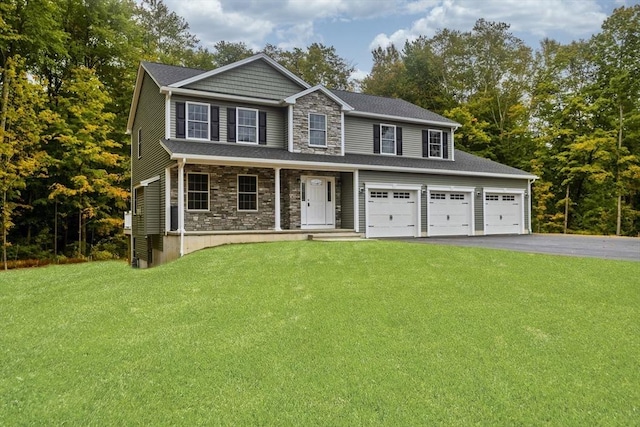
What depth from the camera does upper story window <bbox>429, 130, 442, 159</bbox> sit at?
20719 mm

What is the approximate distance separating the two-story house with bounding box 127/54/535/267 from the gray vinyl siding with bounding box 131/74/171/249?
2.0 inches

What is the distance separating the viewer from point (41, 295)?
8.28 m

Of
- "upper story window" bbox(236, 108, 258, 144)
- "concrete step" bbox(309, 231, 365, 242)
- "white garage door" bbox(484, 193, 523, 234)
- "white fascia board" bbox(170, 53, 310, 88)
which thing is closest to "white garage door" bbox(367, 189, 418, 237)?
"concrete step" bbox(309, 231, 365, 242)

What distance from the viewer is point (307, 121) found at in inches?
665

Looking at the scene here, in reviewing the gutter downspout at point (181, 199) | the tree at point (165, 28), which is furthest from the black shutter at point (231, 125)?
the tree at point (165, 28)

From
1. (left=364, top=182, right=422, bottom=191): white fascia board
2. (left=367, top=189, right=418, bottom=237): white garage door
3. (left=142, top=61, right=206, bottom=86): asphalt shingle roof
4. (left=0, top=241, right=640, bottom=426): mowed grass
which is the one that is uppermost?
(left=142, top=61, right=206, bottom=86): asphalt shingle roof

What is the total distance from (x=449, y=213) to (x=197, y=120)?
11311mm

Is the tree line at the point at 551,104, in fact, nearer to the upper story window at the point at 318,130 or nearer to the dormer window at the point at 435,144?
the dormer window at the point at 435,144

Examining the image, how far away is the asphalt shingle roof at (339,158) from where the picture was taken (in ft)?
47.2

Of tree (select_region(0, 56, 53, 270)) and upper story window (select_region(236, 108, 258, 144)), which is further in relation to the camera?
tree (select_region(0, 56, 53, 270))

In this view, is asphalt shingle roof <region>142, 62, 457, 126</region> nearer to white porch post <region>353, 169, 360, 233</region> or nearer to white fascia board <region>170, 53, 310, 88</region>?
white fascia board <region>170, 53, 310, 88</region>

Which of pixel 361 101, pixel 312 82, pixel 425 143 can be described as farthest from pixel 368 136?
pixel 312 82

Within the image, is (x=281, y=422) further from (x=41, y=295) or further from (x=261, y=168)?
(x=261, y=168)

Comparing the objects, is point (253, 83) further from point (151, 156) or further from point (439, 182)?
point (439, 182)
